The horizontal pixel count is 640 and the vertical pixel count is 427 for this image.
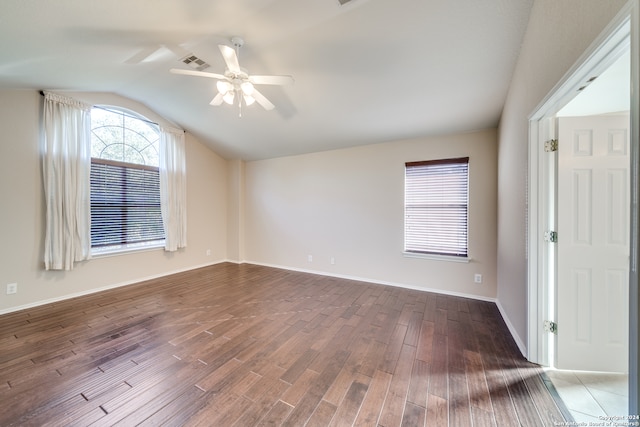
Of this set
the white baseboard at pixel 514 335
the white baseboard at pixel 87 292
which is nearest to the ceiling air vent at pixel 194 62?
the white baseboard at pixel 87 292

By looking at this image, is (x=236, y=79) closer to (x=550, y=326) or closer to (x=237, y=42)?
(x=237, y=42)

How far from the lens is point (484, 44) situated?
2.19m

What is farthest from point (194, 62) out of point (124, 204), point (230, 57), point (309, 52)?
point (124, 204)

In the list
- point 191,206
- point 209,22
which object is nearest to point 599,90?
point 209,22

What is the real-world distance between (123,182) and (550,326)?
5.79m

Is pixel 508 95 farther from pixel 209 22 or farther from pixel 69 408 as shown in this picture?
pixel 69 408

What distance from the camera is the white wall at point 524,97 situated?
51.4 inches

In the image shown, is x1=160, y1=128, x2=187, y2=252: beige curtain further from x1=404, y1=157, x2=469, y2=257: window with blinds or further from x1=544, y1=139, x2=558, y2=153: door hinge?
x1=544, y1=139, x2=558, y2=153: door hinge

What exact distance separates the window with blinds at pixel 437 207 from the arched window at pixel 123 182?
4.58m

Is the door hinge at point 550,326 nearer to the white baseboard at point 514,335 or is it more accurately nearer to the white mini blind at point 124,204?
the white baseboard at point 514,335

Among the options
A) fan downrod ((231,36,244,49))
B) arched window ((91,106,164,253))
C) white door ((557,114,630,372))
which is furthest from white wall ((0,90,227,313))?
white door ((557,114,630,372))

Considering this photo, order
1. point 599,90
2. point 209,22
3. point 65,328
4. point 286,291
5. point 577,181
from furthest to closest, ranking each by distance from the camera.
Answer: point 286,291 < point 65,328 < point 209,22 < point 577,181 < point 599,90

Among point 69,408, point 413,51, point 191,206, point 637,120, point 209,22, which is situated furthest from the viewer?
point 191,206

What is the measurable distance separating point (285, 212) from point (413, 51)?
3627 millimetres
